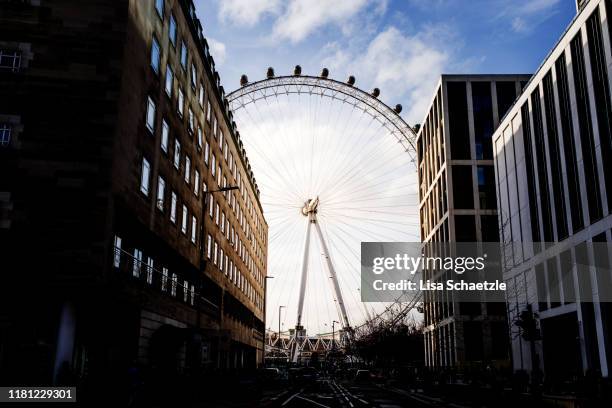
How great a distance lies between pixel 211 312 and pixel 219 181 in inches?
490

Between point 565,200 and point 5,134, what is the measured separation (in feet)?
122

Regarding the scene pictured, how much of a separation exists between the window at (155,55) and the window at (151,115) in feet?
6.54

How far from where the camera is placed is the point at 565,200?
143 ft

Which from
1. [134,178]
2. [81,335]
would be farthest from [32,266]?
[134,178]

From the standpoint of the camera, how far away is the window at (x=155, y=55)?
31.9 meters

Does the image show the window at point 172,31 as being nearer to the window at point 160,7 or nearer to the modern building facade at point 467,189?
the window at point 160,7

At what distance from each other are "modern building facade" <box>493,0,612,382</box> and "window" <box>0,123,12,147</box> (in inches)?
1033

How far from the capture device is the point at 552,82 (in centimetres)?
4669

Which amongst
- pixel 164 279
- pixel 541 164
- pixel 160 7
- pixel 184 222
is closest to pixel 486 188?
A: pixel 541 164

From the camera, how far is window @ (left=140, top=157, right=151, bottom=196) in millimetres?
30156

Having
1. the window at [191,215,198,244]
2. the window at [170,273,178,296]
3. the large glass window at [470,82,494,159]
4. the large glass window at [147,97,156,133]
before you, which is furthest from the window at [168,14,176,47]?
the large glass window at [470,82,494,159]

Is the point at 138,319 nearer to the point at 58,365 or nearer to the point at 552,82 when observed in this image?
the point at 58,365

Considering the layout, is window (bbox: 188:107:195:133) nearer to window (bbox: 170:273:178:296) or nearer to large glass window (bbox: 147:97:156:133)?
large glass window (bbox: 147:97:156:133)

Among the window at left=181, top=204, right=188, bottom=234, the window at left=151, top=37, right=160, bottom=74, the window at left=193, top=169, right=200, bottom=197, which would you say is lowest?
the window at left=181, top=204, right=188, bottom=234
